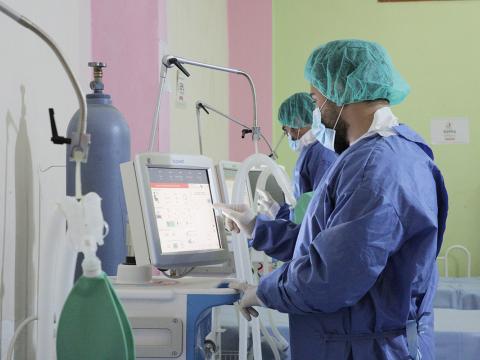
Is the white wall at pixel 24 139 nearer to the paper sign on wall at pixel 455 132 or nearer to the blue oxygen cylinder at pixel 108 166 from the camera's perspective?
the blue oxygen cylinder at pixel 108 166

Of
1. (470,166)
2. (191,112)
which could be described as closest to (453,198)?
(470,166)

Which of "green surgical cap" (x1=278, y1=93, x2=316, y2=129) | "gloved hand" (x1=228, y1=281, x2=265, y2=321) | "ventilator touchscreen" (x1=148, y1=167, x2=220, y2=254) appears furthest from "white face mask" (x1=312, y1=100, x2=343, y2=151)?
"green surgical cap" (x1=278, y1=93, x2=316, y2=129)

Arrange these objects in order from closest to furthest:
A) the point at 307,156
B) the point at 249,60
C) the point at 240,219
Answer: the point at 240,219 < the point at 307,156 < the point at 249,60

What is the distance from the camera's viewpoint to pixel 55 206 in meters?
1.15

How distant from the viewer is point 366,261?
1.51 m

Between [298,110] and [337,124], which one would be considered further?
[298,110]

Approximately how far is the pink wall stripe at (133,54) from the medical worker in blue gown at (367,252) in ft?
2.92

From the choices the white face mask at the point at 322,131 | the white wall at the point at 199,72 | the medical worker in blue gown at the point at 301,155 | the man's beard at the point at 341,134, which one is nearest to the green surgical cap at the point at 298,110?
the medical worker in blue gown at the point at 301,155

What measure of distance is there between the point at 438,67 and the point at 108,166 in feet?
13.1

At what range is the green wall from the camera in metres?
5.28

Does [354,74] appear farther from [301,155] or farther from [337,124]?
[301,155]

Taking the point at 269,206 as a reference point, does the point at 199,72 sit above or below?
above

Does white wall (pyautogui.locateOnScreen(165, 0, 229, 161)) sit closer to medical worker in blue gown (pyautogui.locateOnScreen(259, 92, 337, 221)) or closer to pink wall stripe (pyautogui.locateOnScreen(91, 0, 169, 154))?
pink wall stripe (pyautogui.locateOnScreen(91, 0, 169, 154))

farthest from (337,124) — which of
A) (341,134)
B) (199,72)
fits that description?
(199,72)
